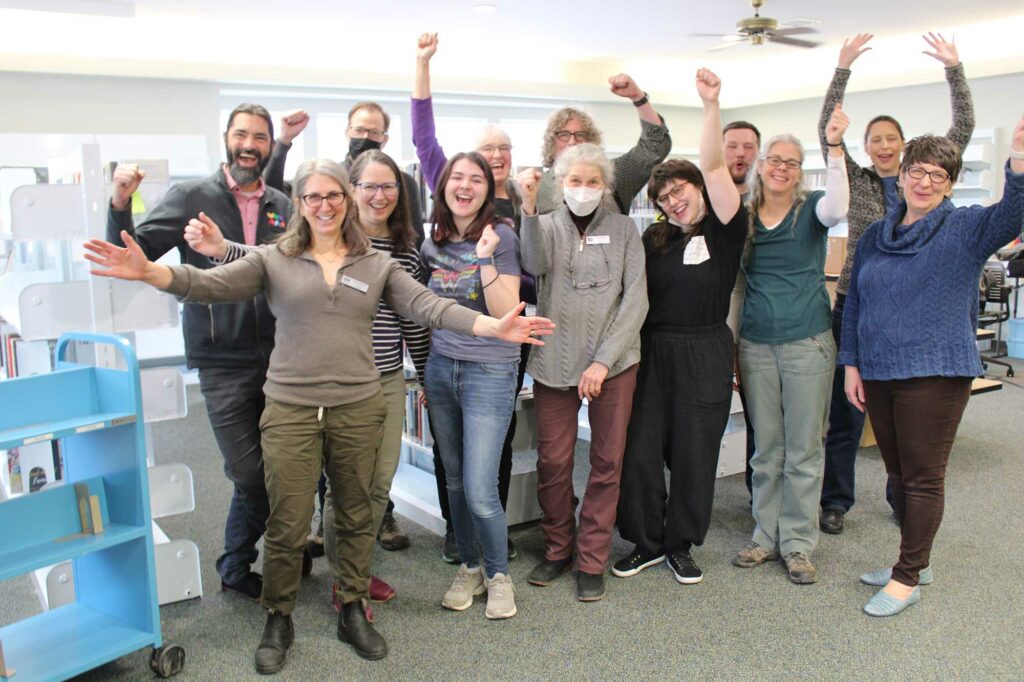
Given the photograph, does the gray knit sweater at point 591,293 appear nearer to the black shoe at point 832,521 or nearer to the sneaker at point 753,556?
the sneaker at point 753,556

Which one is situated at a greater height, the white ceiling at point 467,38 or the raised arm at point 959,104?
the white ceiling at point 467,38

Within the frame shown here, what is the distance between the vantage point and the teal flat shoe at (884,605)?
8.89 ft

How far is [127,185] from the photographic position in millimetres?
2387

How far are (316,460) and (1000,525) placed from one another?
Result: 115 inches

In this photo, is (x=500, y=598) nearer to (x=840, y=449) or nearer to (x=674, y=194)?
(x=674, y=194)

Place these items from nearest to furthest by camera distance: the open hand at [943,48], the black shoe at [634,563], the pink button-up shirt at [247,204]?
the pink button-up shirt at [247,204] → the black shoe at [634,563] → the open hand at [943,48]

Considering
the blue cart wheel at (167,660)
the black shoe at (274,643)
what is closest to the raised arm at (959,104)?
the black shoe at (274,643)

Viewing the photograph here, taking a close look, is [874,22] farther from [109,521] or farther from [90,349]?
[109,521]

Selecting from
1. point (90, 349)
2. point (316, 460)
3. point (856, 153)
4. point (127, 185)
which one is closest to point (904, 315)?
point (316, 460)

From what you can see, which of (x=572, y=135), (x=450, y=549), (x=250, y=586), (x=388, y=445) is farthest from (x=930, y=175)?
(x=250, y=586)

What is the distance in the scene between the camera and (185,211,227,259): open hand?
7.41ft

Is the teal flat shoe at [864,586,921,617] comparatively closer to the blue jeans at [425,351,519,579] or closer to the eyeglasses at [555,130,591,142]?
the blue jeans at [425,351,519,579]

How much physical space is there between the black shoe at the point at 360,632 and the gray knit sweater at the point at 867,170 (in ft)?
7.19

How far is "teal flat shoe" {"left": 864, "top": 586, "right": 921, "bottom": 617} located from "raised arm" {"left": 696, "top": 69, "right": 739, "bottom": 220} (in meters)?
1.35
